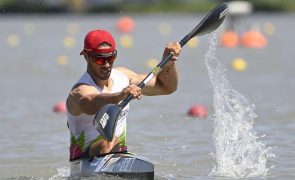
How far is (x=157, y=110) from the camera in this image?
42.3 ft

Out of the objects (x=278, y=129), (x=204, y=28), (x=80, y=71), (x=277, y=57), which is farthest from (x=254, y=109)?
(x=277, y=57)

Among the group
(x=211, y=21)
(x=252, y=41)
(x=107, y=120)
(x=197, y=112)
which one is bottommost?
(x=107, y=120)

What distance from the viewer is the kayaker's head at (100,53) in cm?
688

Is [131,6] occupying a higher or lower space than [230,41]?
higher

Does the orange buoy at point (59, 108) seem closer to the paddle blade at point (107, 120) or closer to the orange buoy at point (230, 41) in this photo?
the paddle blade at point (107, 120)

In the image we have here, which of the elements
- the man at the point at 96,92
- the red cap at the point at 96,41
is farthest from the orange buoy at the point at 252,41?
the red cap at the point at 96,41

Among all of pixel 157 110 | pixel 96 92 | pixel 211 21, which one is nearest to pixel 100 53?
pixel 96 92

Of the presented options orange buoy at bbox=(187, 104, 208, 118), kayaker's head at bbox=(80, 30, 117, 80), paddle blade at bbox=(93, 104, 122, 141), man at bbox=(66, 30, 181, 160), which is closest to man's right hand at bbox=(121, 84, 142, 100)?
man at bbox=(66, 30, 181, 160)

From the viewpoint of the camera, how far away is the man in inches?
268

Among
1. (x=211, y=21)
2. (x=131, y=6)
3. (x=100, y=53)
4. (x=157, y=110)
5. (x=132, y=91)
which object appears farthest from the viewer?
(x=131, y=6)

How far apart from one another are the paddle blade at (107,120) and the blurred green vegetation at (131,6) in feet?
141

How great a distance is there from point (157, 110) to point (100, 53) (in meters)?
6.09

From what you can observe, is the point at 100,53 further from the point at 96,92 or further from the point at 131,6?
the point at 131,6

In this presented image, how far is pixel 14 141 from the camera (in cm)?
1021
